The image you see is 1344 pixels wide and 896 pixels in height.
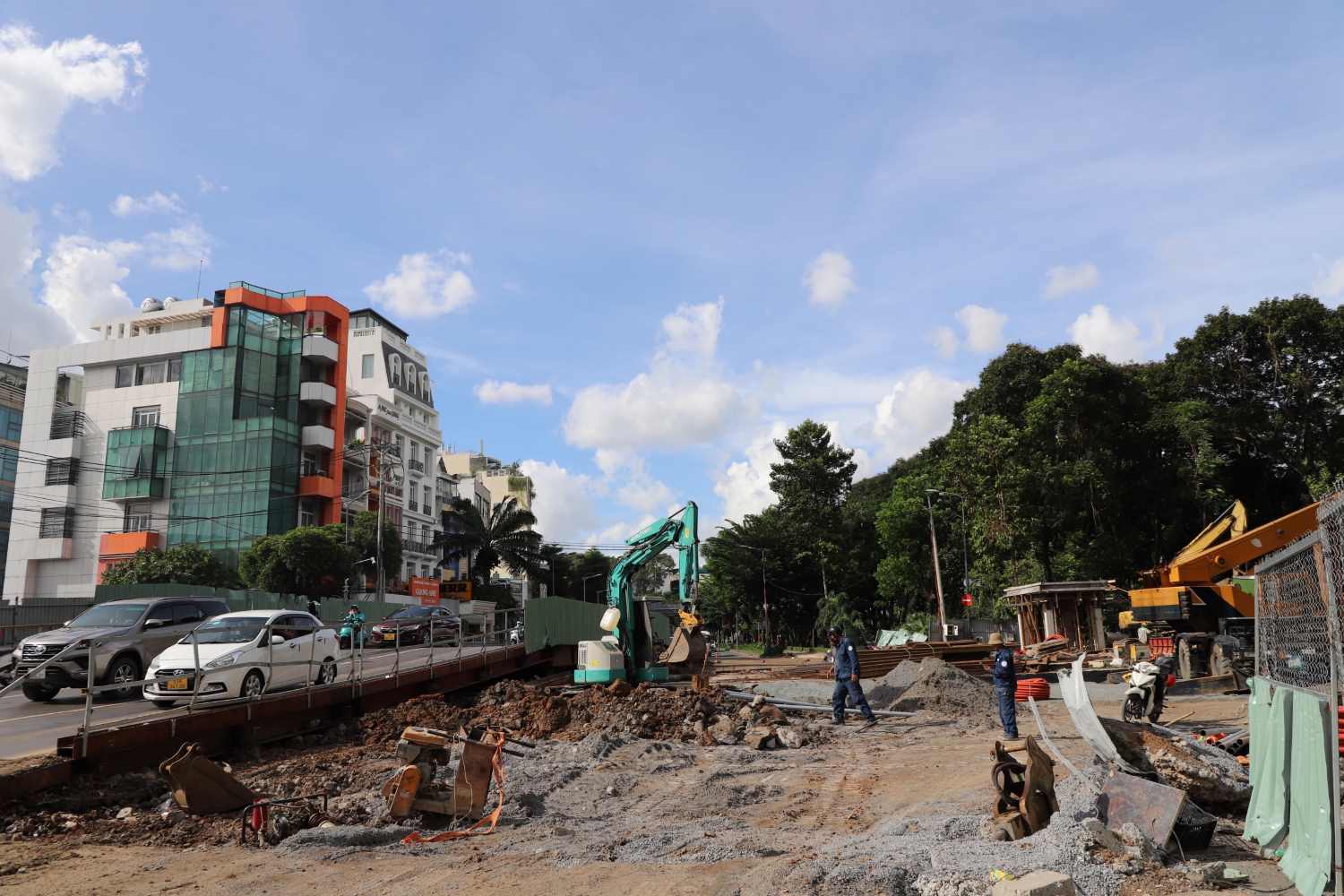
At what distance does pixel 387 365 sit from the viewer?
71375 mm

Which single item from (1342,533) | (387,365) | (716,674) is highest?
(387,365)

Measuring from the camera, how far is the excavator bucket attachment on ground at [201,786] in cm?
930

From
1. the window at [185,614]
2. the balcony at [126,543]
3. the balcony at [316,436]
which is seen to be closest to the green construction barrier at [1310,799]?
the window at [185,614]

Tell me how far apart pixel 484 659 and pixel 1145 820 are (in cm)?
1699

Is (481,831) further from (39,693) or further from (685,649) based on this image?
(685,649)

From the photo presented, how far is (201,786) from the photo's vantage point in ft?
30.9

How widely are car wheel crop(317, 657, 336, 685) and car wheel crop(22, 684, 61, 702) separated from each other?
441 centimetres

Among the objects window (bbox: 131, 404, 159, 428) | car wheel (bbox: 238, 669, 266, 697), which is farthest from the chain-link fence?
window (bbox: 131, 404, 159, 428)

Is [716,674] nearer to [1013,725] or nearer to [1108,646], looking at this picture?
[1108,646]

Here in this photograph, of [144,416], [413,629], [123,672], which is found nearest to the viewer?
[123,672]

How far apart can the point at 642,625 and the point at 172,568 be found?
1286 inches

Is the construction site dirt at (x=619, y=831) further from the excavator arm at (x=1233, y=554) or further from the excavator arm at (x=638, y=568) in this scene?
the excavator arm at (x=1233, y=554)

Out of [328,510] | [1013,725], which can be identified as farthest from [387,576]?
[1013,725]

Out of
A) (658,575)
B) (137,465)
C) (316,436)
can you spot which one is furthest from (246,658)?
(658,575)
